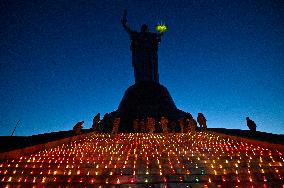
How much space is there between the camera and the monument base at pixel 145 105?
27828mm

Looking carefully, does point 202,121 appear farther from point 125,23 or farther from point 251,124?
point 125,23

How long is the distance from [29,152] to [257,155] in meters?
9.20

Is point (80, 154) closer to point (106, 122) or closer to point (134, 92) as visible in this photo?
point (106, 122)

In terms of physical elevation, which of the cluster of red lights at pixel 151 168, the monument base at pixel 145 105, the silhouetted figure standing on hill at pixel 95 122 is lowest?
the cluster of red lights at pixel 151 168

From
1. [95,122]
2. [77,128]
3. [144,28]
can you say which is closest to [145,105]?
[95,122]

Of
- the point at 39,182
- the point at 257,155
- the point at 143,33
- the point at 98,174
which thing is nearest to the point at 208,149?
the point at 257,155

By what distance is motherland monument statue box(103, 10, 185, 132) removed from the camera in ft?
92.3

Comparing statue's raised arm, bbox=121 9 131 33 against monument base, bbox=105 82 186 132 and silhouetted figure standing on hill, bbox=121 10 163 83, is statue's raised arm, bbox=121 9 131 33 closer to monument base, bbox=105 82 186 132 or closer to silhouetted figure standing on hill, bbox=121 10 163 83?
silhouetted figure standing on hill, bbox=121 10 163 83

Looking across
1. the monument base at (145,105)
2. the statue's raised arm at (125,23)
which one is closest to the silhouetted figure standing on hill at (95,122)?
the monument base at (145,105)

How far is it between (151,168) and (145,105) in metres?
22.3

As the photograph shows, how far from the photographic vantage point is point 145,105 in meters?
29.2

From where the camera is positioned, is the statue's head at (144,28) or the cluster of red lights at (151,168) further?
the statue's head at (144,28)

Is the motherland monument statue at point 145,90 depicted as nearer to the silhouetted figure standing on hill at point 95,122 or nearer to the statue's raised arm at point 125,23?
the statue's raised arm at point 125,23

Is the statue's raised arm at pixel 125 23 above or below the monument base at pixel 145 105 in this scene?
above
